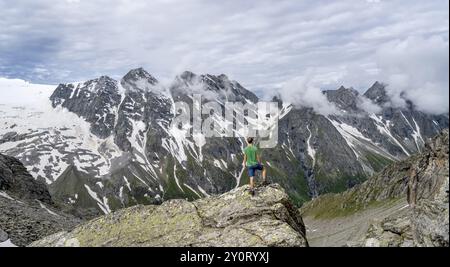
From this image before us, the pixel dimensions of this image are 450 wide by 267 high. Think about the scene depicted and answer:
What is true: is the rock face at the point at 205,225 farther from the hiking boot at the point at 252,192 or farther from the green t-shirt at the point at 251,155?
the green t-shirt at the point at 251,155

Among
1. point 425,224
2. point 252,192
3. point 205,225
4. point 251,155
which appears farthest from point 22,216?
point 425,224

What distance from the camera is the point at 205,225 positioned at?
2912cm

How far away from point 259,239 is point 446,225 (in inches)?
380

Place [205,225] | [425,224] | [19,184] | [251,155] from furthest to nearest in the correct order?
[19,184]
[251,155]
[205,225]
[425,224]

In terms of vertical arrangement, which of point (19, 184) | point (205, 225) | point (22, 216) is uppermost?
point (205, 225)

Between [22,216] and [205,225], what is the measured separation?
3301 cm

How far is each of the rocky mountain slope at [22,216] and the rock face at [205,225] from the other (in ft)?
46.8

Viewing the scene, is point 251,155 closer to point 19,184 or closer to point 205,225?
point 205,225

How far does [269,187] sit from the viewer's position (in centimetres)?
3203

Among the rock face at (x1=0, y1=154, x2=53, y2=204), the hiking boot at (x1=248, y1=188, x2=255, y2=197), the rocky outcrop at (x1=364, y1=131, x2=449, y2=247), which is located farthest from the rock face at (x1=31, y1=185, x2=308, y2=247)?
the rock face at (x1=0, y1=154, x2=53, y2=204)

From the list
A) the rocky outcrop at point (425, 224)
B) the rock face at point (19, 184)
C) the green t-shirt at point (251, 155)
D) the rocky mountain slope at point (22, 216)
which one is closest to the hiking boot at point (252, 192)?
the green t-shirt at point (251, 155)

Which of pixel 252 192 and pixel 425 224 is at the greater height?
pixel 252 192
